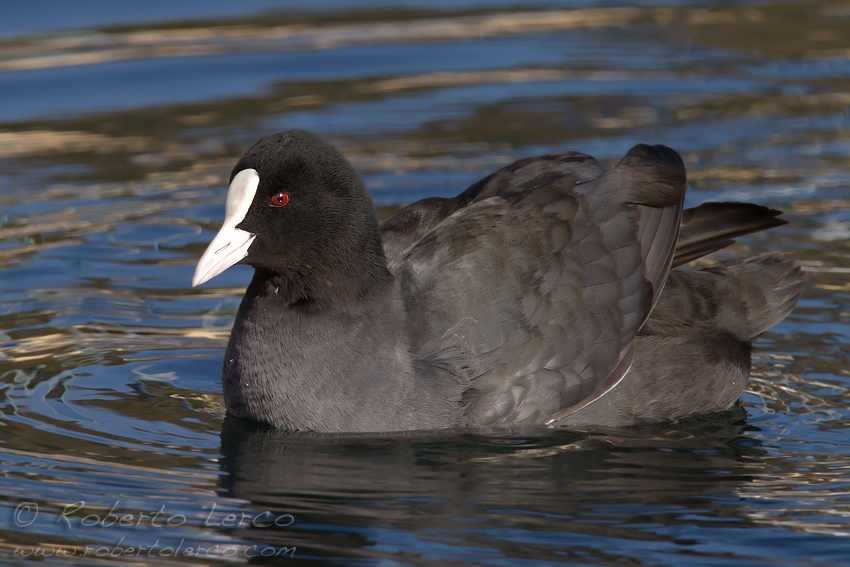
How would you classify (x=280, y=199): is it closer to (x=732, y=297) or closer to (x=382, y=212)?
(x=732, y=297)

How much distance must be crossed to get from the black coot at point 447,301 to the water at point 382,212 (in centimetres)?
17

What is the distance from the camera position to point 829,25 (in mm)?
12016

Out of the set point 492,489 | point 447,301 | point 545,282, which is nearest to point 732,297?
point 545,282

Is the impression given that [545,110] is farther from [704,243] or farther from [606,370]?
[606,370]

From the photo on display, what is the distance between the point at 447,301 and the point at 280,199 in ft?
Answer: 2.62

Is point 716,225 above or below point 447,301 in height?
above

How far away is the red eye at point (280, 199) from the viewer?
4984 millimetres

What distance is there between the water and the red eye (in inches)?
37.8

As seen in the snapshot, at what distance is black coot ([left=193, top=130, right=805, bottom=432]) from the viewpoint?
16.3 ft

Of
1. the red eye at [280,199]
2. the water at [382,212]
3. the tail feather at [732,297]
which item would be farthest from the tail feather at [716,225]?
the red eye at [280,199]

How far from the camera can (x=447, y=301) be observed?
16.5 feet

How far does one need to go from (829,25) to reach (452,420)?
8586 millimetres

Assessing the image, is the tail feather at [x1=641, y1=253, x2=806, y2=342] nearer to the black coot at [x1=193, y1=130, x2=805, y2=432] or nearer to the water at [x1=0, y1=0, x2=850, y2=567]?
the black coot at [x1=193, y1=130, x2=805, y2=432]

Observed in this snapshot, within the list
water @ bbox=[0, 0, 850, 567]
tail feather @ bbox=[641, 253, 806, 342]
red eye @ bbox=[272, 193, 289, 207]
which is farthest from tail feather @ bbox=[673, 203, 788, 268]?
red eye @ bbox=[272, 193, 289, 207]
